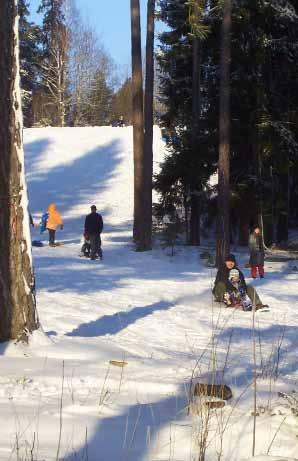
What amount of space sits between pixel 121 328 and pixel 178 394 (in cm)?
500

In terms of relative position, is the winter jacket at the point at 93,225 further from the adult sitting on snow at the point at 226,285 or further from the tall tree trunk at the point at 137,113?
the adult sitting on snow at the point at 226,285

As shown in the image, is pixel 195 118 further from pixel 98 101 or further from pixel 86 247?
pixel 98 101

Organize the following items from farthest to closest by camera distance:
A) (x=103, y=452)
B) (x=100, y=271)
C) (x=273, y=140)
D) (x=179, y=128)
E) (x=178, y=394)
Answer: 1. (x=179, y=128)
2. (x=273, y=140)
3. (x=100, y=271)
4. (x=178, y=394)
5. (x=103, y=452)

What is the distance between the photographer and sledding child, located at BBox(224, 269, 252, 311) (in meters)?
12.6

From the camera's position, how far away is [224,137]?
18.2 meters

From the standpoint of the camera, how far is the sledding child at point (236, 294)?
495 inches

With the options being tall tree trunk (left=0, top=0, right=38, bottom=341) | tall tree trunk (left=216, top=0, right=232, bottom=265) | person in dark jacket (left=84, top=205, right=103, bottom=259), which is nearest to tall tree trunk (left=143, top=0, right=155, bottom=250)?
person in dark jacket (left=84, top=205, right=103, bottom=259)

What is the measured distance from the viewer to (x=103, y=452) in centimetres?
365

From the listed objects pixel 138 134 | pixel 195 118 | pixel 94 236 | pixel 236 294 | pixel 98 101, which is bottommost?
pixel 236 294

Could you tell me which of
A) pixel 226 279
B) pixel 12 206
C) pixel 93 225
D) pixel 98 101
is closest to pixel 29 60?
pixel 98 101

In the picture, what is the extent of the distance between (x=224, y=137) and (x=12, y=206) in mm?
12408

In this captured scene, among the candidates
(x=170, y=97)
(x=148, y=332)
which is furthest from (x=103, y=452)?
(x=170, y=97)

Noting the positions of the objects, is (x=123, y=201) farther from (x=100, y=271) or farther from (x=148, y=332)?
(x=148, y=332)

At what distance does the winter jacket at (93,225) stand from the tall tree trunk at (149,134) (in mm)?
2283
